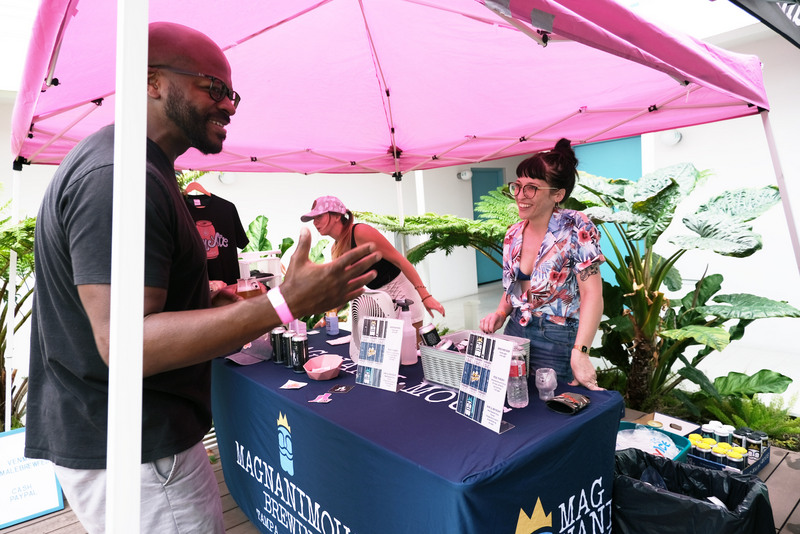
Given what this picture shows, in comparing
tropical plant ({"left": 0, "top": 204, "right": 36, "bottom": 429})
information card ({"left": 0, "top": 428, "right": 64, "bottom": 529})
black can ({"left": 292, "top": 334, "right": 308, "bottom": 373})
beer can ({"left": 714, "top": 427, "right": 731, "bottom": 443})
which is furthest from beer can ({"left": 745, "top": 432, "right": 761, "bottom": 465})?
tropical plant ({"left": 0, "top": 204, "right": 36, "bottom": 429})

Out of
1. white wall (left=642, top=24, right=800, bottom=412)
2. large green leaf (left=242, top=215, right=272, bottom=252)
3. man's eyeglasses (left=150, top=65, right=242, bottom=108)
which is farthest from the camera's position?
large green leaf (left=242, top=215, right=272, bottom=252)

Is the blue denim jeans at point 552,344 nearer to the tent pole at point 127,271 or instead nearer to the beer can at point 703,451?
the beer can at point 703,451

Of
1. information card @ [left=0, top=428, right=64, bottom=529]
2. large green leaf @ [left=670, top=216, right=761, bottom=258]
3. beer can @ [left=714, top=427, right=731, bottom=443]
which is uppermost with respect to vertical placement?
large green leaf @ [left=670, top=216, right=761, bottom=258]

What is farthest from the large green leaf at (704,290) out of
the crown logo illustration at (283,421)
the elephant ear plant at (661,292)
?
the crown logo illustration at (283,421)

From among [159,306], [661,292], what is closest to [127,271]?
[159,306]

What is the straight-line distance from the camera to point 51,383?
1.07 m

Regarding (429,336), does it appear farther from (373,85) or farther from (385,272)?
(373,85)

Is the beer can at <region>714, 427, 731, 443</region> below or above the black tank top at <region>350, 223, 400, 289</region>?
below

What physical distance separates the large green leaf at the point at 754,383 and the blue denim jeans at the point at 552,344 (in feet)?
6.77

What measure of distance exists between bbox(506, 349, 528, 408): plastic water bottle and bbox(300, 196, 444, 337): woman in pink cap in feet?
3.58

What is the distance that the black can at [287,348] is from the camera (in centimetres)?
197

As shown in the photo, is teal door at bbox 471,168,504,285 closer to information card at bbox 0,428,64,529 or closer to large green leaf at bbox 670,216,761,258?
large green leaf at bbox 670,216,761,258

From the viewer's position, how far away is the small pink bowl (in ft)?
5.83

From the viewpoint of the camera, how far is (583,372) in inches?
64.2
